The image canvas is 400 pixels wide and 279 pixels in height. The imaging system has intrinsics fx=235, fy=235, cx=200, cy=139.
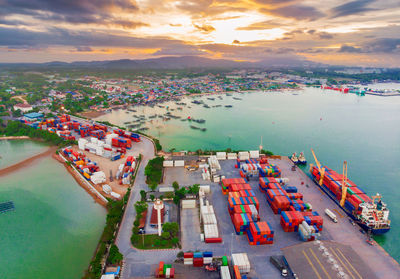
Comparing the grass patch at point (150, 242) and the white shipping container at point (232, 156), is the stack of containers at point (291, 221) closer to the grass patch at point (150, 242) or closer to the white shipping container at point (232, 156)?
the grass patch at point (150, 242)

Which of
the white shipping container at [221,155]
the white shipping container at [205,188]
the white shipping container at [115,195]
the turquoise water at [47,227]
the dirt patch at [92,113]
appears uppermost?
the dirt patch at [92,113]

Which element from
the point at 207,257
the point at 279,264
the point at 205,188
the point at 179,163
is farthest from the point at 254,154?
the point at 207,257

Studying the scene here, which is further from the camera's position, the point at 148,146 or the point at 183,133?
the point at 183,133

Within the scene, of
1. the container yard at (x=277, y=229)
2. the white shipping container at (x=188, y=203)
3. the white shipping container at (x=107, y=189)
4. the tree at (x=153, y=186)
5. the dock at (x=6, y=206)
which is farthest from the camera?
the white shipping container at (x=107, y=189)

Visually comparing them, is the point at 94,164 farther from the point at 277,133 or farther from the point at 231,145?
the point at 277,133

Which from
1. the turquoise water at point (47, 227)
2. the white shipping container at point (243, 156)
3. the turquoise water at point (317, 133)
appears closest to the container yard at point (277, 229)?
the turquoise water at point (317, 133)

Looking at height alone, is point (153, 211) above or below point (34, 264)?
above

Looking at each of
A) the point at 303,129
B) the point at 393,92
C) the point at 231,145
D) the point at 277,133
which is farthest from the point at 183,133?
the point at 393,92
